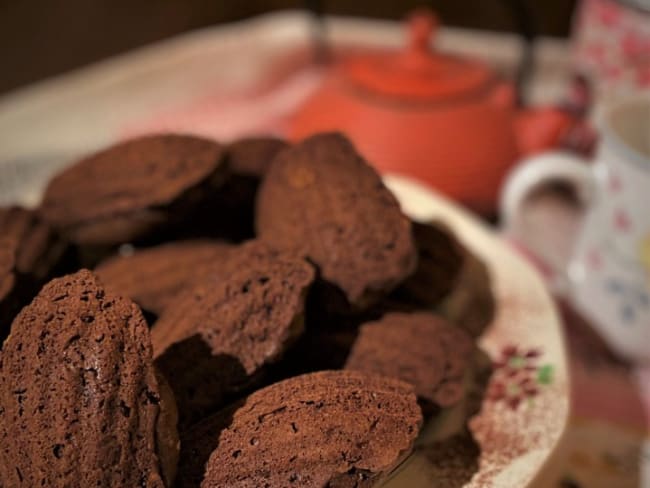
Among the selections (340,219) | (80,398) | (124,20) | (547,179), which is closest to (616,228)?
(547,179)

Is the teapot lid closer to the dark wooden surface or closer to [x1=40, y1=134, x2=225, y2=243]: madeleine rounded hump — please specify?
the dark wooden surface

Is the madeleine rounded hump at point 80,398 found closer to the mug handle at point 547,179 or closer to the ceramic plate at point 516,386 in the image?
the ceramic plate at point 516,386

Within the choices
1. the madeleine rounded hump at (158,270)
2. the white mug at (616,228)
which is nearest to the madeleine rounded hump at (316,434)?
the madeleine rounded hump at (158,270)

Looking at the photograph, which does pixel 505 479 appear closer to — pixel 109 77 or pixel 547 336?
pixel 547 336

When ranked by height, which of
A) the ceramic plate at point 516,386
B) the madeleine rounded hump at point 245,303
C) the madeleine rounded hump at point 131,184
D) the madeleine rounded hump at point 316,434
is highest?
the madeleine rounded hump at point 131,184

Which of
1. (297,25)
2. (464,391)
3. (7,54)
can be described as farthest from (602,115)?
(7,54)

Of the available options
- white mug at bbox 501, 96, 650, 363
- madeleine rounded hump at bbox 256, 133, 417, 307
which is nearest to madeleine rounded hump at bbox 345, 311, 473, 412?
madeleine rounded hump at bbox 256, 133, 417, 307
